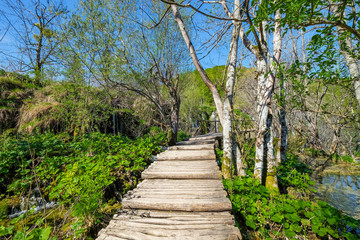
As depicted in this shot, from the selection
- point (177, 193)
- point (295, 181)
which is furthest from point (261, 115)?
point (177, 193)

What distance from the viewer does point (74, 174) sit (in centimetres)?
302

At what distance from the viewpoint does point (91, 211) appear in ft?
7.66

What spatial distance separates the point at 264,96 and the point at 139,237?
3245 millimetres

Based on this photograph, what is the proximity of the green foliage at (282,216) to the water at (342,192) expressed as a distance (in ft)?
4.59

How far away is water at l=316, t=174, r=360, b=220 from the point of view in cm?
355

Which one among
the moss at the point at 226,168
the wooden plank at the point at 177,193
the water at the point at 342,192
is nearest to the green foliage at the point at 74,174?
the wooden plank at the point at 177,193

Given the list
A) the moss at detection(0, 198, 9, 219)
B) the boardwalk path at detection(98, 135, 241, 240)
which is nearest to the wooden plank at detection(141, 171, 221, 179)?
the boardwalk path at detection(98, 135, 241, 240)

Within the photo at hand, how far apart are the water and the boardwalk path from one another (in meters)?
3.34

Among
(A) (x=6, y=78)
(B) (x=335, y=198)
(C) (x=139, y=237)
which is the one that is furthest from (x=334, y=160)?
(A) (x=6, y=78)

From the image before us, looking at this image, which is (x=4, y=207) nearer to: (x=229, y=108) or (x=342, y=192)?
(x=229, y=108)

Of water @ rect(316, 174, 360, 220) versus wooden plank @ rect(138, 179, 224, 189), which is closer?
wooden plank @ rect(138, 179, 224, 189)

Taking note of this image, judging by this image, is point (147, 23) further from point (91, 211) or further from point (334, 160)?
point (334, 160)

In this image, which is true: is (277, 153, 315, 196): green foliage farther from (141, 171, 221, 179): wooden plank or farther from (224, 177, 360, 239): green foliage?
(141, 171, 221, 179): wooden plank

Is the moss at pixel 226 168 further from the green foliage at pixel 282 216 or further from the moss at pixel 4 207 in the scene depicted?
the moss at pixel 4 207
